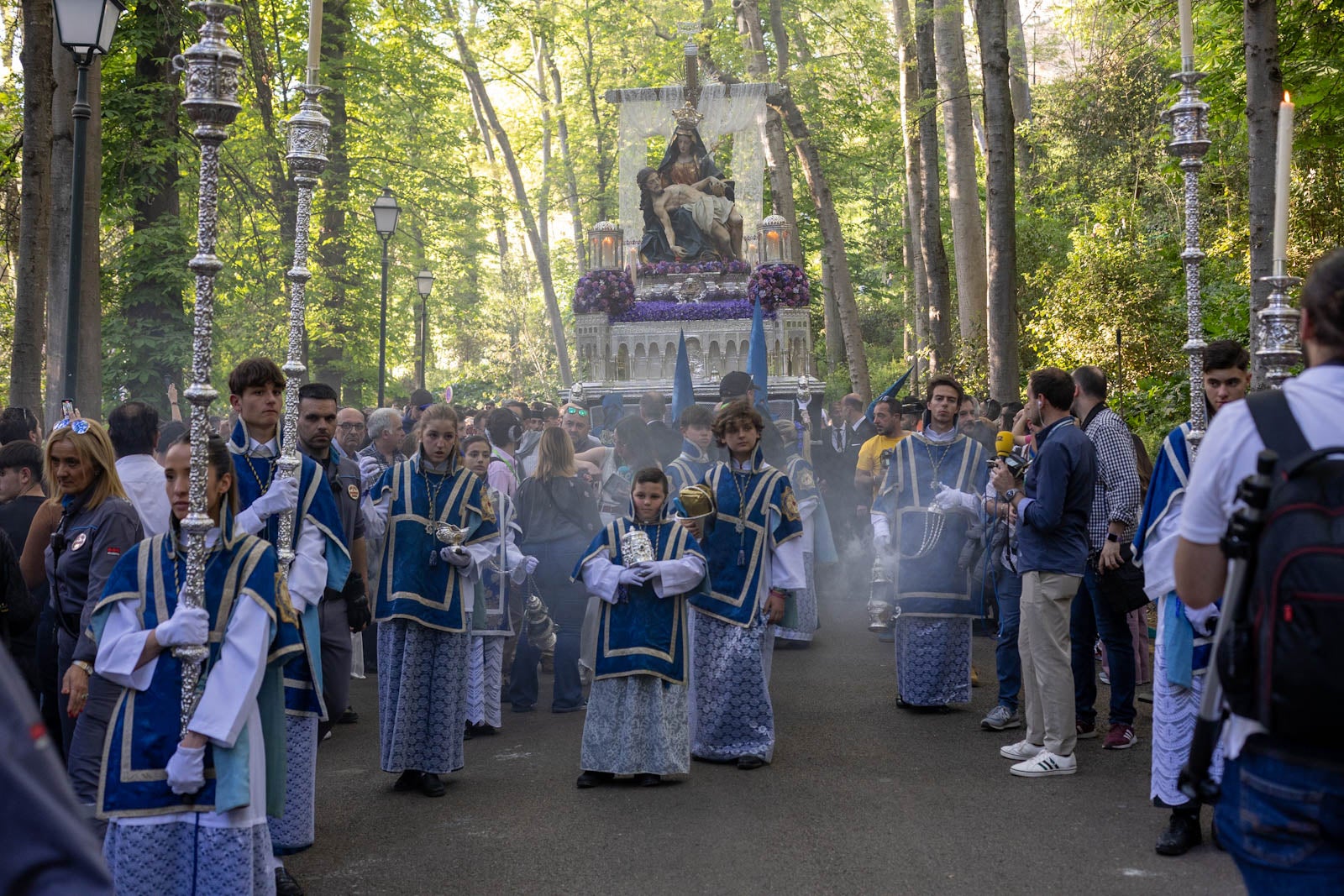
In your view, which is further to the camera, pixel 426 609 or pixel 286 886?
pixel 426 609

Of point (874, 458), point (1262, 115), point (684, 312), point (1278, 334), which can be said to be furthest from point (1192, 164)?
point (684, 312)

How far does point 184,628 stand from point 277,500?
63.0 inches

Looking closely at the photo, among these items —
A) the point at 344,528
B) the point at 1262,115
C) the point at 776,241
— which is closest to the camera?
the point at 344,528

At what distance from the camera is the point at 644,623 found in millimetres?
8102

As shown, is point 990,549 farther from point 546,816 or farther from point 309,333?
point 309,333

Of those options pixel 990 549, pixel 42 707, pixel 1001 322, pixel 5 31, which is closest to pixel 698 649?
pixel 990 549

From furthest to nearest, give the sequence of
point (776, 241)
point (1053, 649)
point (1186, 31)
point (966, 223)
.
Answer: point (776, 241)
point (966, 223)
point (1053, 649)
point (1186, 31)

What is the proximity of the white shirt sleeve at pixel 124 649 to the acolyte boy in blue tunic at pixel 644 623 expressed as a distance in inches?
142

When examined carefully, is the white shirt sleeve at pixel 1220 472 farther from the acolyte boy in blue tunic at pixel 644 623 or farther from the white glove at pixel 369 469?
the white glove at pixel 369 469

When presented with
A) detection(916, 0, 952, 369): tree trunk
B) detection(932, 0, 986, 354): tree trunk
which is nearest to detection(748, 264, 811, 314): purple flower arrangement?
detection(916, 0, 952, 369): tree trunk

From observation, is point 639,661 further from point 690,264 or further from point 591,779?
point 690,264

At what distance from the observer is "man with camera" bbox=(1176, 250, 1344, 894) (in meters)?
2.87

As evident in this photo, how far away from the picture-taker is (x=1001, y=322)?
16.0 meters

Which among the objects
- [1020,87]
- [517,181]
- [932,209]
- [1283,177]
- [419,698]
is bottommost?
[419,698]
